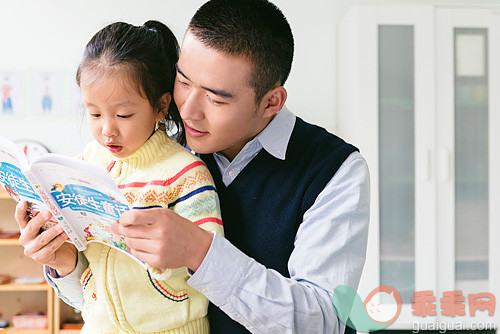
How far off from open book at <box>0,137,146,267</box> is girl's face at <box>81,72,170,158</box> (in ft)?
0.53

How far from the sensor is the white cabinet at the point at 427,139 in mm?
3143

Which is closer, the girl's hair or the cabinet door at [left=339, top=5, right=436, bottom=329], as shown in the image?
the girl's hair

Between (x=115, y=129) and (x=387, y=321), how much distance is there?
262 centimetres

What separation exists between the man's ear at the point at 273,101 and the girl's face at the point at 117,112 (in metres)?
0.25

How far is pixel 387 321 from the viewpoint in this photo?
3.19m

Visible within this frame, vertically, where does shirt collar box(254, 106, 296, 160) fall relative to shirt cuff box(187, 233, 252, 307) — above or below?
above

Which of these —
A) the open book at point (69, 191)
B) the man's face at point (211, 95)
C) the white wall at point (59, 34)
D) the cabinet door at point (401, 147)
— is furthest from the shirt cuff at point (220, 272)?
the white wall at point (59, 34)

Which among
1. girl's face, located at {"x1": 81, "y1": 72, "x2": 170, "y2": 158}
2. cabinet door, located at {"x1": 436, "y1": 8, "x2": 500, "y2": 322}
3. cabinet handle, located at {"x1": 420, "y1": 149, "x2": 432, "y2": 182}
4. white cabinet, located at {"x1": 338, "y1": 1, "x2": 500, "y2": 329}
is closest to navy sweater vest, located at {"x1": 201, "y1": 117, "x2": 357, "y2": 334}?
girl's face, located at {"x1": 81, "y1": 72, "x2": 170, "y2": 158}

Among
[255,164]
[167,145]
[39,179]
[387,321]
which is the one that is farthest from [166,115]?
[387,321]

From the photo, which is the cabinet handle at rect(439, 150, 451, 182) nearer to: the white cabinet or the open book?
the white cabinet

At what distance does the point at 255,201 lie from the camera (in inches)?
46.0

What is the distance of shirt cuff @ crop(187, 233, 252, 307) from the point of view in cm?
91

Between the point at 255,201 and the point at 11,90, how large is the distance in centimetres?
289

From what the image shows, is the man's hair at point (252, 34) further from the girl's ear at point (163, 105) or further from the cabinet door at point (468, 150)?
the cabinet door at point (468, 150)
